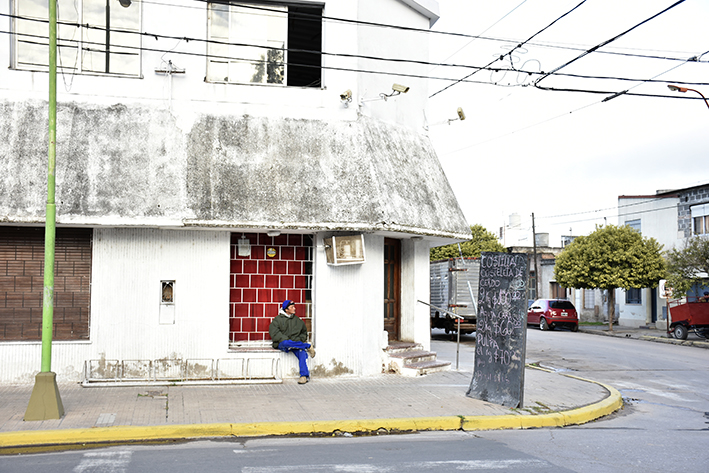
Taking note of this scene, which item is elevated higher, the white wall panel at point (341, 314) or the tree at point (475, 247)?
the tree at point (475, 247)

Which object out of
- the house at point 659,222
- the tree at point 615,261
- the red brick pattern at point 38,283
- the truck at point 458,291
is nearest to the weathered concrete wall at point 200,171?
the red brick pattern at point 38,283

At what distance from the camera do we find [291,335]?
11.6m

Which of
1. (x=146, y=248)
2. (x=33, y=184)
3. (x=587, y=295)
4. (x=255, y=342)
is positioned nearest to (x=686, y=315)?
(x=587, y=295)

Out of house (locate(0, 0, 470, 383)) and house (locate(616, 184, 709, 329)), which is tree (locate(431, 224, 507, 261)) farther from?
house (locate(0, 0, 470, 383))

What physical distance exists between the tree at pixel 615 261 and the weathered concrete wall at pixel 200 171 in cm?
2152

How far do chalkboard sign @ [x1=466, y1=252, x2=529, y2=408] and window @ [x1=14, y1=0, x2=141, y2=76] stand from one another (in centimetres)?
756

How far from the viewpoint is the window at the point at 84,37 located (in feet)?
38.4

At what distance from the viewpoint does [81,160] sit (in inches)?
431

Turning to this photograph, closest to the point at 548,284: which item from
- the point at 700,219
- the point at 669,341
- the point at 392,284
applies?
the point at 700,219

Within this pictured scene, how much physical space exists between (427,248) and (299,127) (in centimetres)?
415

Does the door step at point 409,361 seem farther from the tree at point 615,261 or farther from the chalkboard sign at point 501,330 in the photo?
the tree at point 615,261

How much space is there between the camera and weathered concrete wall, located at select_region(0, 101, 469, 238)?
1074 centimetres

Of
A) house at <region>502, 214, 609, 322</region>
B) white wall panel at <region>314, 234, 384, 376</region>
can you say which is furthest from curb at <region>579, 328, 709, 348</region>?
white wall panel at <region>314, 234, 384, 376</region>

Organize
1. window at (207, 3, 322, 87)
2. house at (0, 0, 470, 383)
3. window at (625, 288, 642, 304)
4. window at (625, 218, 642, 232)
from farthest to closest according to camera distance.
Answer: window at (625, 218, 642, 232), window at (625, 288, 642, 304), window at (207, 3, 322, 87), house at (0, 0, 470, 383)
